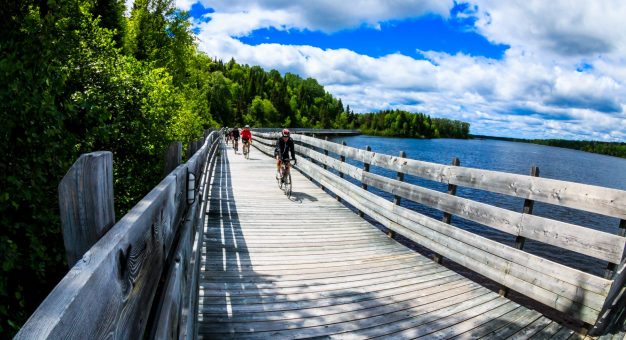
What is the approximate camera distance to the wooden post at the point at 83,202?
113cm

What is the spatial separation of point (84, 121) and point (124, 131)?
3611mm

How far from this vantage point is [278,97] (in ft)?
439

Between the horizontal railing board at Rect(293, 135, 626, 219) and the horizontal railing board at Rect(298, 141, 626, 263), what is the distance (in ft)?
0.77

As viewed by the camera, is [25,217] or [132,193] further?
[132,193]

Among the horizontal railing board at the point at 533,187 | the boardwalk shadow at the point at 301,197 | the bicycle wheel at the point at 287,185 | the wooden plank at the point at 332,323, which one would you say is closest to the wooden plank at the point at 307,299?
the wooden plank at the point at 332,323

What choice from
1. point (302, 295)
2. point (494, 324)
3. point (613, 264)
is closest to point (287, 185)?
point (302, 295)

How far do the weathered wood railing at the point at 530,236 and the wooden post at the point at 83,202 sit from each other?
14.1ft

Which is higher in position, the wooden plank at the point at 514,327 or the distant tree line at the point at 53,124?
the distant tree line at the point at 53,124

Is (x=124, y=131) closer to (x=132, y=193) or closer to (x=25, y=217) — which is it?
(x=132, y=193)

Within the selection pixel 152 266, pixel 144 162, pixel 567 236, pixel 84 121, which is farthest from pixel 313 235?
pixel 144 162

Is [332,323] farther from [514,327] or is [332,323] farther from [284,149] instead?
[284,149]

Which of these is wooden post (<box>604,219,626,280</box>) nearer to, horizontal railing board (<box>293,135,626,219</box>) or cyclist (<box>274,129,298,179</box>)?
horizontal railing board (<box>293,135,626,219</box>)

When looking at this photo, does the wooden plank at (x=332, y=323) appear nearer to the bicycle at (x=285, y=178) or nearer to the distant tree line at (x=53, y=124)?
the distant tree line at (x=53, y=124)

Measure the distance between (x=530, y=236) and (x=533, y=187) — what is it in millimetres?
589
